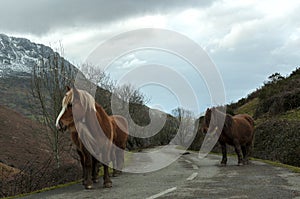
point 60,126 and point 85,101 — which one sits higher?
point 85,101

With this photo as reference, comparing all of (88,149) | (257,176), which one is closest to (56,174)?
(88,149)

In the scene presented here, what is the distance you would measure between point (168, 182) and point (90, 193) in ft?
7.64

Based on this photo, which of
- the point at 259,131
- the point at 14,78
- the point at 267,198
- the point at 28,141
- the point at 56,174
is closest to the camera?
the point at 267,198

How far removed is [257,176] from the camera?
11000mm

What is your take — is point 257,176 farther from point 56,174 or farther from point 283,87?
point 283,87

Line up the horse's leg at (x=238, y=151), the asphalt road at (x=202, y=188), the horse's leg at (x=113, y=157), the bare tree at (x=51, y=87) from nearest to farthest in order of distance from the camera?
1. the asphalt road at (x=202, y=188)
2. the horse's leg at (x=113, y=157)
3. the horse's leg at (x=238, y=151)
4. the bare tree at (x=51, y=87)

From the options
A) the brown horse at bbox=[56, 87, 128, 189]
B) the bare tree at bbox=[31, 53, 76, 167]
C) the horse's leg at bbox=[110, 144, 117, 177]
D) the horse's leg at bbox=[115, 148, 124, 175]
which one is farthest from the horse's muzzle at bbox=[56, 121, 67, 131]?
the bare tree at bbox=[31, 53, 76, 167]

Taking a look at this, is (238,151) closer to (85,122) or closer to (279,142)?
(279,142)

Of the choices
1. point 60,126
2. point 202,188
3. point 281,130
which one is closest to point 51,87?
point 281,130

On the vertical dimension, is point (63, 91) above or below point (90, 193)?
above

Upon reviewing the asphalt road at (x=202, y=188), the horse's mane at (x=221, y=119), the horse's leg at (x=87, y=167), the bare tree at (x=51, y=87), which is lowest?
the asphalt road at (x=202, y=188)

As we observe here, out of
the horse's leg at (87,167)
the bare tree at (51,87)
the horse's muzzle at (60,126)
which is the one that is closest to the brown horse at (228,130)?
the horse's leg at (87,167)

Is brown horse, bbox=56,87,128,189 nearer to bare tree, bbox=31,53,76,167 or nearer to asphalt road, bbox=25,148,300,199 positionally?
asphalt road, bbox=25,148,300,199

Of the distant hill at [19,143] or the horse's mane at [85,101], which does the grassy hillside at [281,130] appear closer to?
the horse's mane at [85,101]
